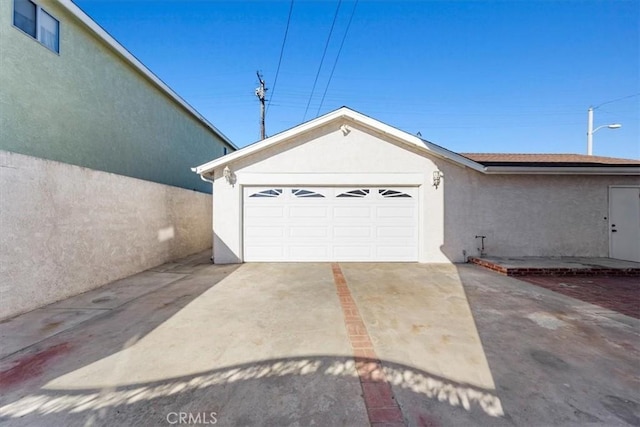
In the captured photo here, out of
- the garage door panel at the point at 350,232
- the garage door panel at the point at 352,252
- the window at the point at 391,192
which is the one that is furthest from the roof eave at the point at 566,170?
the garage door panel at the point at 352,252

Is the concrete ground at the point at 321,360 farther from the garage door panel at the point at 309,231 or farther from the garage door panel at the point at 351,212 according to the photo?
the garage door panel at the point at 351,212

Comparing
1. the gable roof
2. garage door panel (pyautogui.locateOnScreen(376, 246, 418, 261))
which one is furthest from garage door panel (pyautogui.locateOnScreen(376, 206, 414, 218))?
the gable roof

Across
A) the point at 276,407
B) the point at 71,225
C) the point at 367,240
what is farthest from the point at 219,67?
the point at 276,407

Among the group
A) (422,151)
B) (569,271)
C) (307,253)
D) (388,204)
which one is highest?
(422,151)

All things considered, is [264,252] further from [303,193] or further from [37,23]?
[37,23]

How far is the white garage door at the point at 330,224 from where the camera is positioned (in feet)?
25.8

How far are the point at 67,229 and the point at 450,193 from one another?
9.41 meters

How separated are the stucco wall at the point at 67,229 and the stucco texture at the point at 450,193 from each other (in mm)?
1968

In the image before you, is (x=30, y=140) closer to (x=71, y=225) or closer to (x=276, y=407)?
(x=71, y=225)

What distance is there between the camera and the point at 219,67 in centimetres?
1148

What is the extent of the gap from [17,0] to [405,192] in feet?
34.9

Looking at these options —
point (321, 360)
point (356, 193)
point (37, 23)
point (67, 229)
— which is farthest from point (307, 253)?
point (37, 23)

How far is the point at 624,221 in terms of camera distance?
7648 millimetres

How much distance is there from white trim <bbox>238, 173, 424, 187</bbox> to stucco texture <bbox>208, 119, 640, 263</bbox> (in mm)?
31
